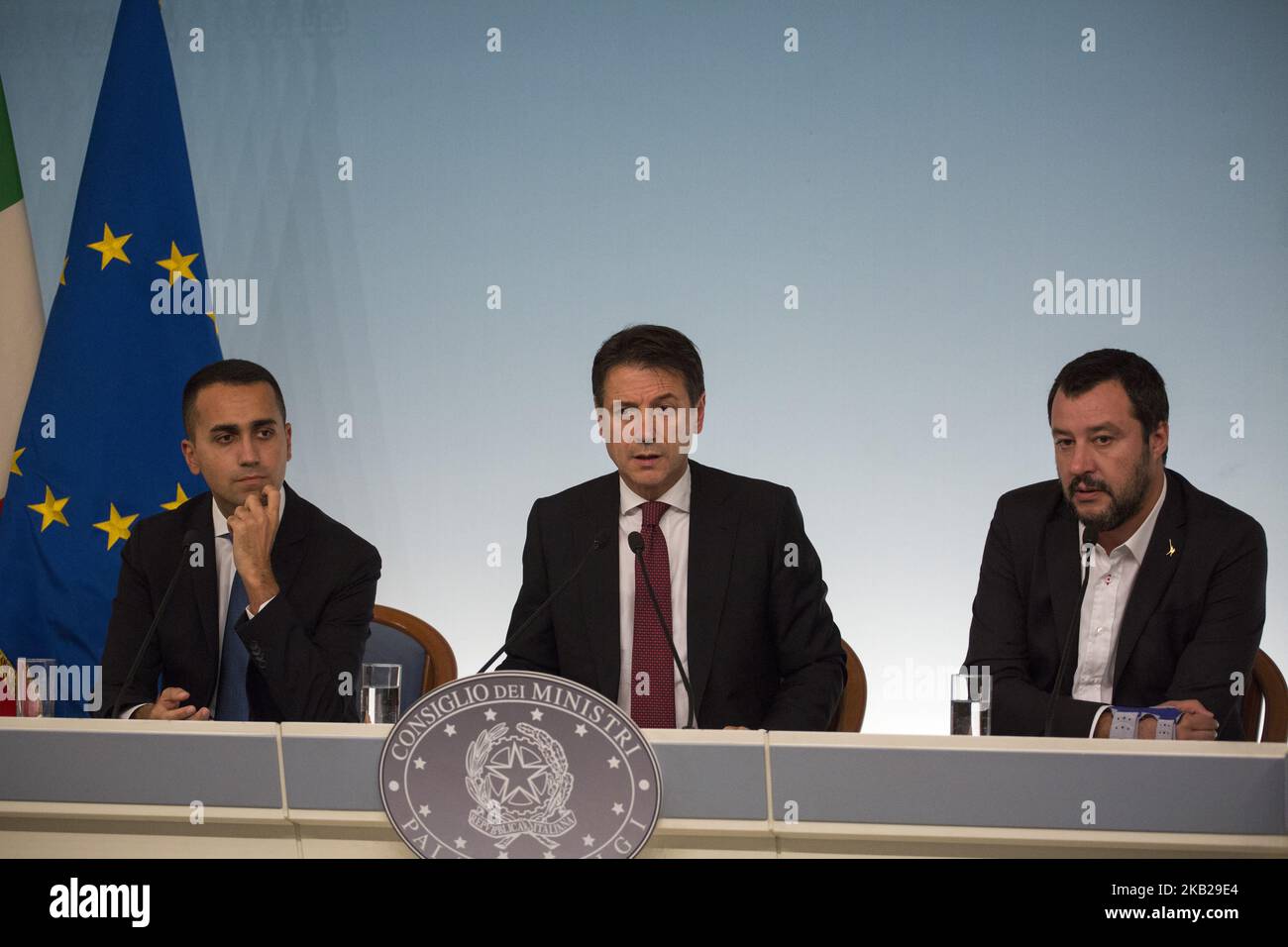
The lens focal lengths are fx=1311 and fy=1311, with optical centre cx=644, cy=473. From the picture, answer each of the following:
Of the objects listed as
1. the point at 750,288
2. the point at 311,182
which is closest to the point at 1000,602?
the point at 750,288

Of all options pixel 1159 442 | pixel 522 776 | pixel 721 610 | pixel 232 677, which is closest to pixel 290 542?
pixel 232 677

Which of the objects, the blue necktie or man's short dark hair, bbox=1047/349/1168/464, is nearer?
man's short dark hair, bbox=1047/349/1168/464

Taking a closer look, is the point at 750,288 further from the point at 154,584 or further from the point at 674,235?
the point at 154,584

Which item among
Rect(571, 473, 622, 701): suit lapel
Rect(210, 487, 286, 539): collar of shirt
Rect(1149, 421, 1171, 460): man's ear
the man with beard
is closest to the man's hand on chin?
Rect(210, 487, 286, 539): collar of shirt

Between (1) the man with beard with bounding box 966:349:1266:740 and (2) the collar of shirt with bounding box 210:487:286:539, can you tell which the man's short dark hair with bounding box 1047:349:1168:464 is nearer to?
(1) the man with beard with bounding box 966:349:1266:740

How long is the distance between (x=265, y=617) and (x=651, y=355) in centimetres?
91

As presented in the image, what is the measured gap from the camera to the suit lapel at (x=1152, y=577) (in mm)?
2486

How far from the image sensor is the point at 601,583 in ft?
8.59

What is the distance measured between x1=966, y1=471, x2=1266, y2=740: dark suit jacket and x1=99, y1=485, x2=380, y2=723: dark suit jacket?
50.1 inches

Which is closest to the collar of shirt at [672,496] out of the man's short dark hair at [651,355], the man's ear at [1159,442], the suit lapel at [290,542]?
the man's short dark hair at [651,355]

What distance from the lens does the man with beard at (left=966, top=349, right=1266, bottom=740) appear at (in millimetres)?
2441
